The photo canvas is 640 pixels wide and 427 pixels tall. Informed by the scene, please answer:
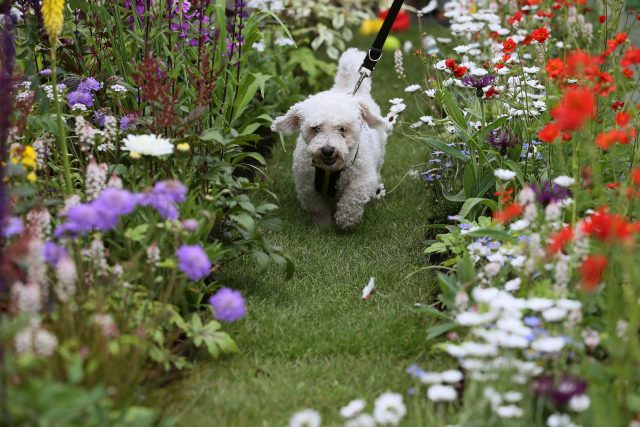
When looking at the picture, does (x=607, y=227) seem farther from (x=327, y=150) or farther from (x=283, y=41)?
(x=283, y=41)

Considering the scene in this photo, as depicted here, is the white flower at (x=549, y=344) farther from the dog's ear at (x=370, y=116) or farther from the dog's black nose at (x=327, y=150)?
the dog's ear at (x=370, y=116)

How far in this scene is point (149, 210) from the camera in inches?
130

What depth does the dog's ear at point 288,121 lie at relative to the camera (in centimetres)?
457

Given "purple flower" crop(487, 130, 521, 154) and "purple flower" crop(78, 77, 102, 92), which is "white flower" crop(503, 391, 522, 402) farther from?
"purple flower" crop(78, 77, 102, 92)

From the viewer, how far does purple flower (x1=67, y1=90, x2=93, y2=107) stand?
3.85m

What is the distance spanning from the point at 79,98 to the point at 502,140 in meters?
1.95

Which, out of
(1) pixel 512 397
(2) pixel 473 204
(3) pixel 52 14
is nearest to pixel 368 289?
(2) pixel 473 204

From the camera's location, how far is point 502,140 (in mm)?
4121

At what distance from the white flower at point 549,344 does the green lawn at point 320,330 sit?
0.47 m

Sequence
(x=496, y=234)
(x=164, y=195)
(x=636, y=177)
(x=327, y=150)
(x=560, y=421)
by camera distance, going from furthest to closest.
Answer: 1. (x=327, y=150)
2. (x=496, y=234)
3. (x=636, y=177)
4. (x=164, y=195)
5. (x=560, y=421)

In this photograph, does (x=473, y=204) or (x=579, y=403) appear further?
(x=473, y=204)

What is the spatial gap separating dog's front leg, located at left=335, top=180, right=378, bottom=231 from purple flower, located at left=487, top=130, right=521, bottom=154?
782 millimetres

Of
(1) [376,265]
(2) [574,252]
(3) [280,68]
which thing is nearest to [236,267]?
(1) [376,265]

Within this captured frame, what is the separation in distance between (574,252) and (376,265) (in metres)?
1.35
